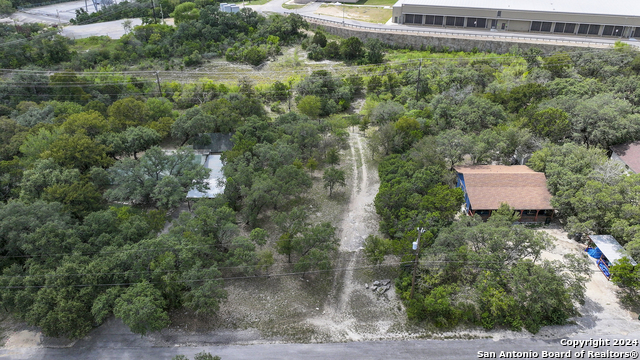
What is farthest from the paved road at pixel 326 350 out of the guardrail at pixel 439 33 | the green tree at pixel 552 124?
the guardrail at pixel 439 33

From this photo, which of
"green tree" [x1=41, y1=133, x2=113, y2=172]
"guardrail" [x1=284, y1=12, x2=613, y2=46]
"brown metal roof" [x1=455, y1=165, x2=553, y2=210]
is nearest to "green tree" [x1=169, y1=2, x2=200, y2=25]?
"guardrail" [x1=284, y1=12, x2=613, y2=46]

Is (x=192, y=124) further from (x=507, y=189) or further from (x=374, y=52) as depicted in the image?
(x=374, y=52)

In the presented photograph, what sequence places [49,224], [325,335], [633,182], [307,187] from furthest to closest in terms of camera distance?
1. [307,187]
2. [633,182]
3. [49,224]
4. [325,335]

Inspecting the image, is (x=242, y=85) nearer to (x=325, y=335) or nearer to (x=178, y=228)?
(x=178, y=228)

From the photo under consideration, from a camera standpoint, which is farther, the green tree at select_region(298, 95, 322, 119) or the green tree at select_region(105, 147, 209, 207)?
the green tree at select_region(298, 95, 322, 119)

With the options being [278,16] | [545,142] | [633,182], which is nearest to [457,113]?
[545,142]

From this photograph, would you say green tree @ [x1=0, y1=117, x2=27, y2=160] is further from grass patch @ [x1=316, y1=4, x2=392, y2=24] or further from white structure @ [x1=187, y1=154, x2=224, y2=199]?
grass patch @ [x1=316, y1=4, x2=392, y2=24]

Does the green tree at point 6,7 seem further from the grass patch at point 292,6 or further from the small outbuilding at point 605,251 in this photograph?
the small outbuilding at point 605,251
